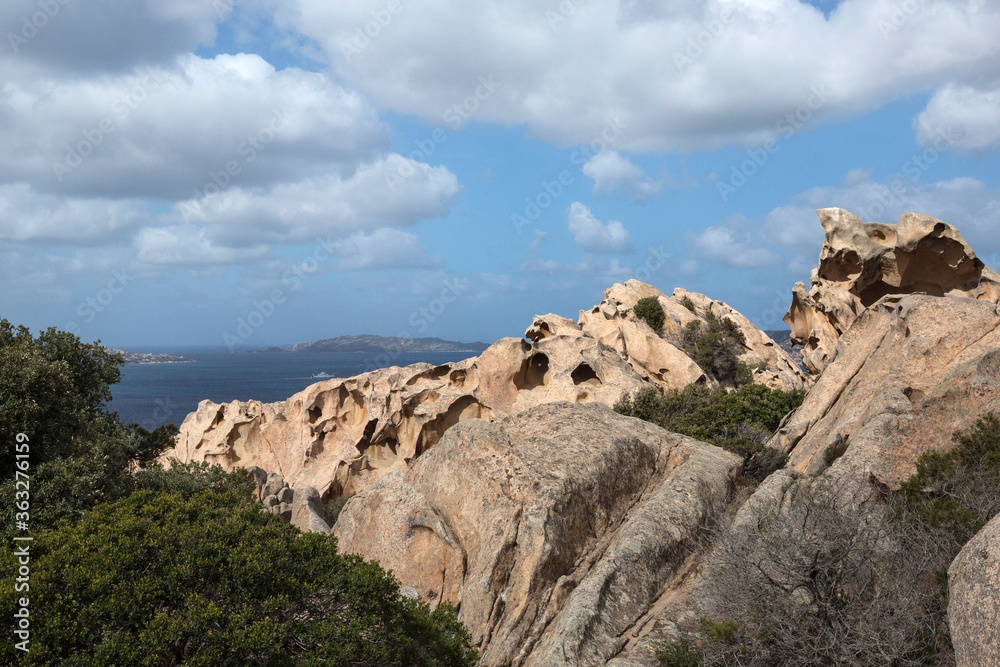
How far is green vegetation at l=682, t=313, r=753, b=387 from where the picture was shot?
156 feet

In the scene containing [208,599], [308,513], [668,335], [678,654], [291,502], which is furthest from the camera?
[668,335]

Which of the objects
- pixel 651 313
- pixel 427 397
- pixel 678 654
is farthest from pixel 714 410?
pixel 678 654

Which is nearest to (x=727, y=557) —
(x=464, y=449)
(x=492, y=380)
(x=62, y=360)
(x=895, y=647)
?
(x=895, y=647)

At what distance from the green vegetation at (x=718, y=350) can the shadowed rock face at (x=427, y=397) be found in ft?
2.79

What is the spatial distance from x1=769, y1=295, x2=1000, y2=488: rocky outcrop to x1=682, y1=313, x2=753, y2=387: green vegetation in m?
20.5

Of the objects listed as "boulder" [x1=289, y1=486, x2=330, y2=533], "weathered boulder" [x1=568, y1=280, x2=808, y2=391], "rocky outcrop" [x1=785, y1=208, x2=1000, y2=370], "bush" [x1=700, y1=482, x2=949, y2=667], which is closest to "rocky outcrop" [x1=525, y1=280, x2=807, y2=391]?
"weathered boulder" [x1=568, y1=280, x2=808, y2=391]

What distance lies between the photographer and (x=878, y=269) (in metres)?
41.9

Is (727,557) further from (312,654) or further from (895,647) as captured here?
(312,654)

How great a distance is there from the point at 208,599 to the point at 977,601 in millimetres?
10480

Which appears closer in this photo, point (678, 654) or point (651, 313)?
point (678, 654)

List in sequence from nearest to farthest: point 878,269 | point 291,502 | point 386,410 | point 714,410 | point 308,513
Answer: point 308,513 < point 714,410 < point 291,502 < point 878,269 < point 386,410

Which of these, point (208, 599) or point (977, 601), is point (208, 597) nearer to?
point (208, 599)

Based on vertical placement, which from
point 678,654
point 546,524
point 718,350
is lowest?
point 678,654

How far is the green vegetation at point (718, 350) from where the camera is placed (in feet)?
156
